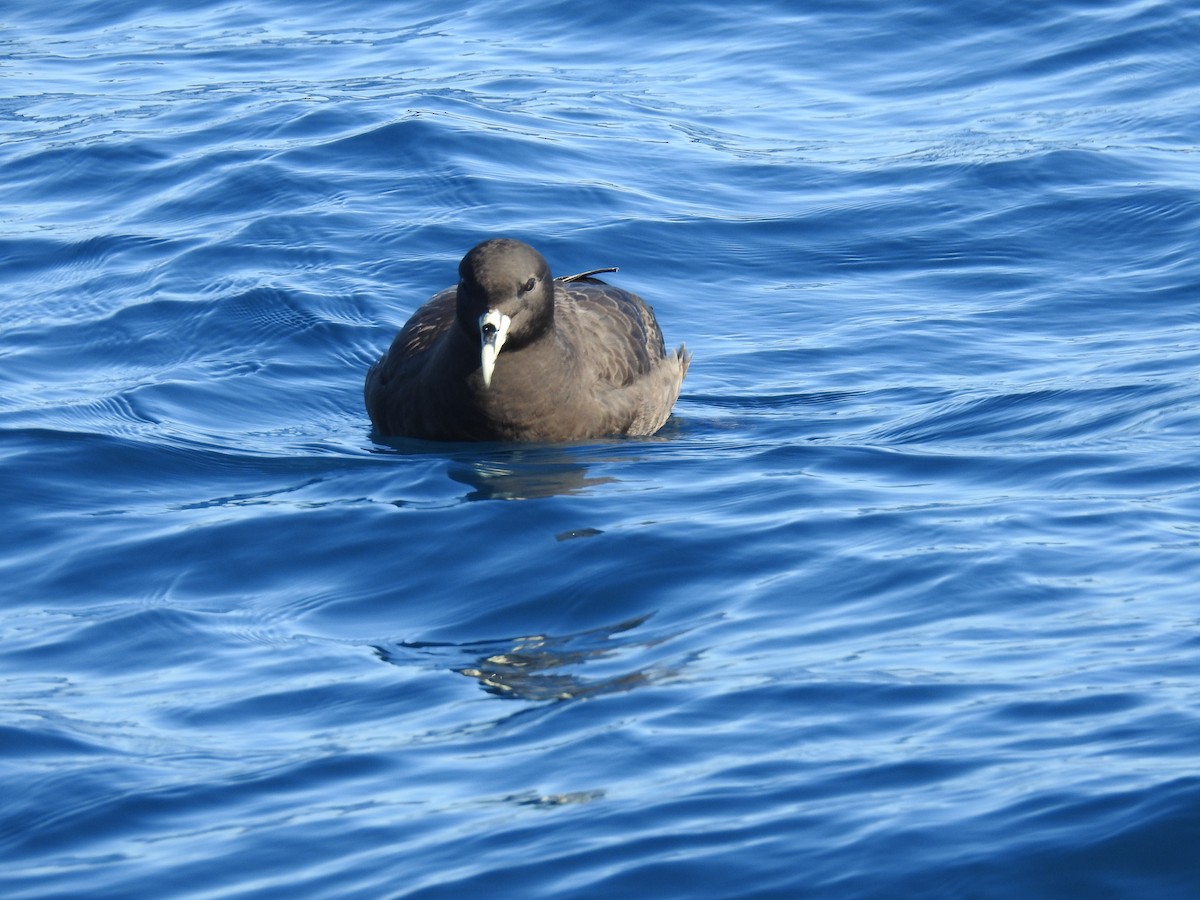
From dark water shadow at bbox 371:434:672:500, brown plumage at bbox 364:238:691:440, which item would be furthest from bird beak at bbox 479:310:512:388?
dark water shadow at bbox 371:434:672:500

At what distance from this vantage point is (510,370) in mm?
8062

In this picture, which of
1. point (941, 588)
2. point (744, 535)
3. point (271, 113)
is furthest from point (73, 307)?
point (941, 588)

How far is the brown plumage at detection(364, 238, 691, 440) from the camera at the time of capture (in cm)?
785

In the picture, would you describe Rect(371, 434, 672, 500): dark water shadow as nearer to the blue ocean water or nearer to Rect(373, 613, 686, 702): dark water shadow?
the blue ocean water

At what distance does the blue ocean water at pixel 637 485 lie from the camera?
4.53m

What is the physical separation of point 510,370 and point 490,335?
0.45 meters

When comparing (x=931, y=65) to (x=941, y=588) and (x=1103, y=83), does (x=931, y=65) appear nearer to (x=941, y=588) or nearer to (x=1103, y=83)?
(x=1103, y=83)

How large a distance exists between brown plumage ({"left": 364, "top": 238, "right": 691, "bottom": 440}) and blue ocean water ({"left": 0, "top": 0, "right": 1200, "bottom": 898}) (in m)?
0.19

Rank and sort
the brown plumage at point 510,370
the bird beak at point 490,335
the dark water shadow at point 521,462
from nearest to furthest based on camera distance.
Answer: the dark water shadow at point 521,462 → the bird beak at point 490,335 → the brown plumage at point 510,370

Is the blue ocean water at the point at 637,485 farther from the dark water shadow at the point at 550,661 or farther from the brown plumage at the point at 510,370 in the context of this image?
the brown plumage at the point at 510,370

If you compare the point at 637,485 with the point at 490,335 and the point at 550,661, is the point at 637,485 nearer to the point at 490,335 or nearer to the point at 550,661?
the point at 490,335

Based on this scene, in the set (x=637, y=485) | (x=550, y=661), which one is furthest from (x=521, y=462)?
(x=550, y=661)

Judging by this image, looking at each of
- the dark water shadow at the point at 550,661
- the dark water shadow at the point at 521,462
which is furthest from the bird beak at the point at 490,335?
the dark water shadow at the point at 550,661

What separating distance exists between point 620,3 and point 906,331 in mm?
7418
